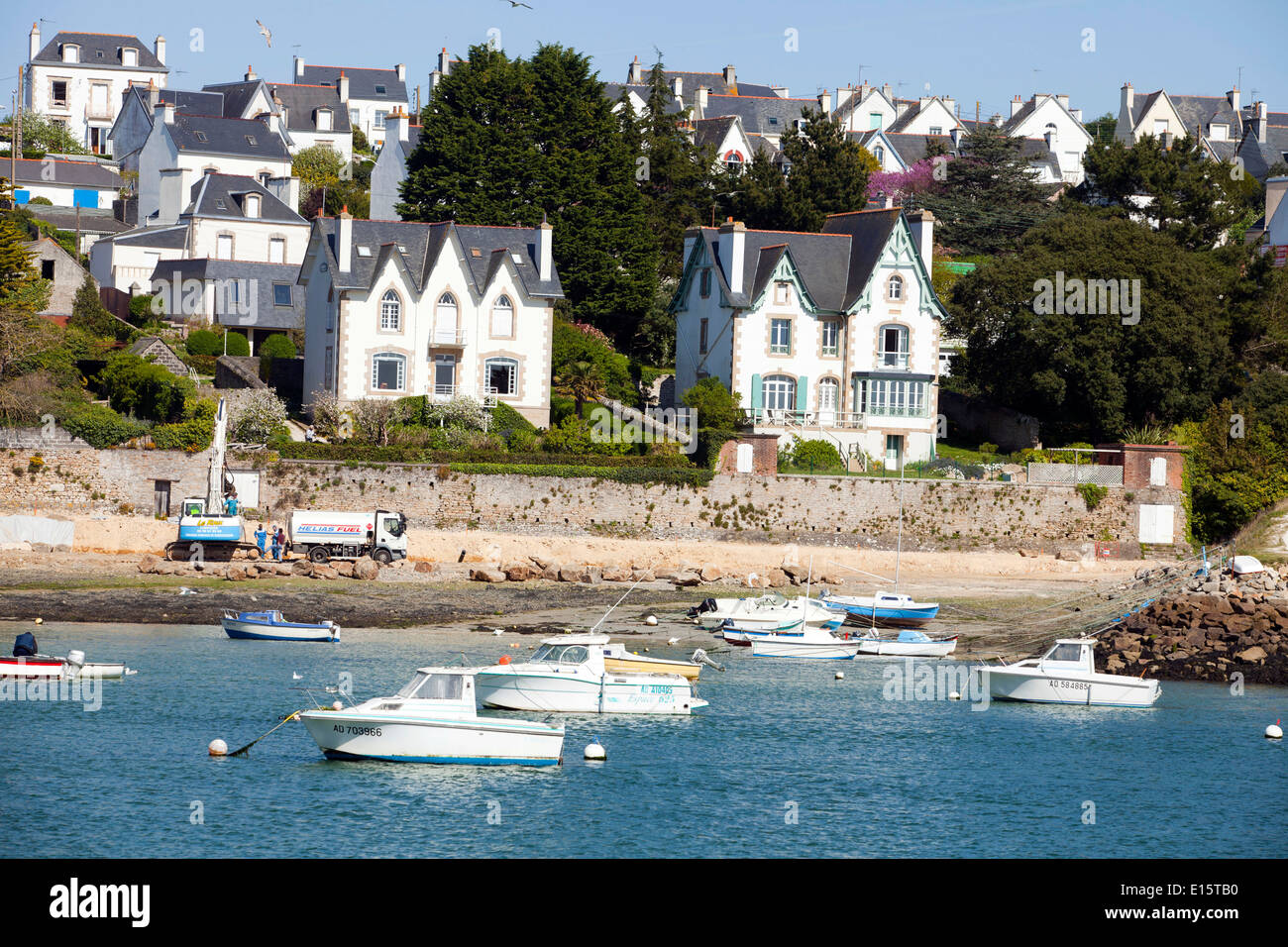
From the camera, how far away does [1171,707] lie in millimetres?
37969

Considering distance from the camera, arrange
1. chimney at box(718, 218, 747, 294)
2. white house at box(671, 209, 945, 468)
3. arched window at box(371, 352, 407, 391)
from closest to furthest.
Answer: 1. arched window at box(371, 352, 407, 391)
2. white house at box(671, 209, 945, 468)
3. chimney at box(718, 218, 747, 294)

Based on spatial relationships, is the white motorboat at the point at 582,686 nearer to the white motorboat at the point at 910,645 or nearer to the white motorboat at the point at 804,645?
the white motorboat at the point at 804,645

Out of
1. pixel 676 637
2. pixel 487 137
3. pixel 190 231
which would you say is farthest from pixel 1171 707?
pixel 190 231

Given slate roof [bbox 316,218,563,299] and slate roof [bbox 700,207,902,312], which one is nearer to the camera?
slate roof [bbox 316,218,563,299]

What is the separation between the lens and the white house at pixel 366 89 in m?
112

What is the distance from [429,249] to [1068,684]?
3433 cm

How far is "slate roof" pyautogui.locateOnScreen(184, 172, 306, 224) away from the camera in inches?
3056

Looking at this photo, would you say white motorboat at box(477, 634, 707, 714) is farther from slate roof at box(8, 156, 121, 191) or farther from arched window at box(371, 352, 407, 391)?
slate roof at box(8, 156, 121, 191)

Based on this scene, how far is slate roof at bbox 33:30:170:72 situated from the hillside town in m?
25.4

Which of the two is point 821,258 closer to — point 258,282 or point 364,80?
point 258,282

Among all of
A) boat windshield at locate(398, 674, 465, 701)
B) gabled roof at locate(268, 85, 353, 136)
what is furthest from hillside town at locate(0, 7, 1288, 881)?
gabled roof at locate(268, 85, 353, 136)

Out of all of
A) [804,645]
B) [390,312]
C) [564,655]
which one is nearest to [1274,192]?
[390,312]

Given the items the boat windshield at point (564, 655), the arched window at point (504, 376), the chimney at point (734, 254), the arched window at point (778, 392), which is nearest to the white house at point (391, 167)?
the arched window at point (504, 376)
